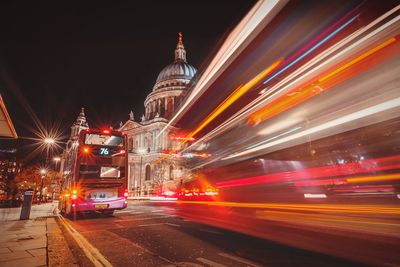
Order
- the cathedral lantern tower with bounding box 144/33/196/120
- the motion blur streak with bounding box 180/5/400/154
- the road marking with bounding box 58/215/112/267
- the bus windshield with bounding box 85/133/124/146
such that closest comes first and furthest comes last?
the road marking with bounding box 58/215/112/267 → the motion blur streak with bounding box 180/5/400/154 → the bus windshield with bounding box 85/133/124/146 → the cathedral lantern tower with bounding box 144/33/196/120

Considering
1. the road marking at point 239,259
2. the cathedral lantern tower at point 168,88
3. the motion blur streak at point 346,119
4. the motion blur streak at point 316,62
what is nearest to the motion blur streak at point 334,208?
the motion blur streak at point 346,119

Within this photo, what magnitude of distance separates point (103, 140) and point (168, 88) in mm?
61221

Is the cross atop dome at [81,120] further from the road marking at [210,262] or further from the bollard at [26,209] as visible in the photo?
the road marking at [210,262]

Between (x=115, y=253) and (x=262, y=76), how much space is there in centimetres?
689

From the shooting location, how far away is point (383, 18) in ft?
18.2

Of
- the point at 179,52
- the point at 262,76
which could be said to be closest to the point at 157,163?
the point at 179,52

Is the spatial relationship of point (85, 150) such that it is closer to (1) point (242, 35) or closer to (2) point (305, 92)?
(1) point (242, 35)

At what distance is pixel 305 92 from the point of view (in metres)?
7.61

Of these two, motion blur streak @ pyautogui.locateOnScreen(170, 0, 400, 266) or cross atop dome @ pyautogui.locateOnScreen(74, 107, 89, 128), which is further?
cross atop dome @ pyautogui.locateOnScreen(74, 107, 89, 128)

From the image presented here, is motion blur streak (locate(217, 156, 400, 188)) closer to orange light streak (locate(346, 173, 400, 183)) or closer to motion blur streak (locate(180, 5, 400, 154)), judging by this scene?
orange light streak (locate(346, 173, 400, 183))

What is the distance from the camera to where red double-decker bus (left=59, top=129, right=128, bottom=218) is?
477 inches

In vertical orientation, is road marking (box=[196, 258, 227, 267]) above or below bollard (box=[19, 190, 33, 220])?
below

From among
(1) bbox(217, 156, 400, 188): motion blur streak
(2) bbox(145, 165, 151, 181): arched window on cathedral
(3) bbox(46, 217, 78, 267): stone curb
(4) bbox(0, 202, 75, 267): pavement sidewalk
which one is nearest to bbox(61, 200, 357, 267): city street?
(3) bbox(46, 217, 78, 267): stone curb

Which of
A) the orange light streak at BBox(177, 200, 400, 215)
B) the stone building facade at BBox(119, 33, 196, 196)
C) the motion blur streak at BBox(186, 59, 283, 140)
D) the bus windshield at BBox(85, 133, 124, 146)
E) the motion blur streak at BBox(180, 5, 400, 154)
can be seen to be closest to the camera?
the motion blur streak at BBox(180, 5, 400, 154)
